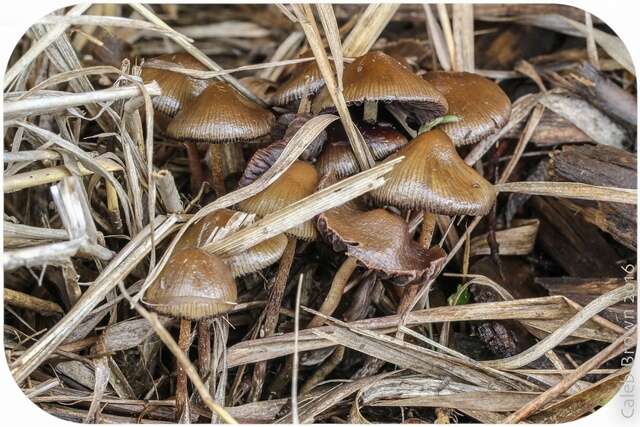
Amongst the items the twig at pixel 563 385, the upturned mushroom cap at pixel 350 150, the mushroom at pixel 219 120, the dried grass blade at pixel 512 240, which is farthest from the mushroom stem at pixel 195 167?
the twig at pixel 563 385

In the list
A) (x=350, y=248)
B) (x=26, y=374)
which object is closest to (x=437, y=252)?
(x=350, y=248)

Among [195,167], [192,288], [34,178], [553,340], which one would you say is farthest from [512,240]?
[34,178]

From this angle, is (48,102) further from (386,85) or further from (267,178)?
(386,85)

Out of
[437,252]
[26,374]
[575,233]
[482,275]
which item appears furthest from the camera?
[575,233]

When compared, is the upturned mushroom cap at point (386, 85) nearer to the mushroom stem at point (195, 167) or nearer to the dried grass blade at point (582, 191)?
the dried grass blade at point (582, 191)

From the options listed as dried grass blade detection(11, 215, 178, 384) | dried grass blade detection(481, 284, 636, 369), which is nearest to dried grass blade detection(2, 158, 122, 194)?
dried grass blade detection(11, 215, 178, 384)

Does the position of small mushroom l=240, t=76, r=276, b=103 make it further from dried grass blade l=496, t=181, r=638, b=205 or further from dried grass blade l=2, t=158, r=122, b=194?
dried grass blade l=496, t=181, r=638, b=205

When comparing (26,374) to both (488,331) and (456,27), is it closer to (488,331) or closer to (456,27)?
(488,331)
